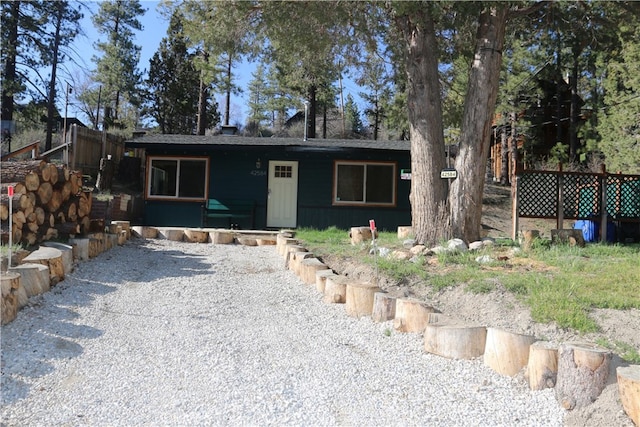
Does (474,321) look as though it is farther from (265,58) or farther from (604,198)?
(265,58)

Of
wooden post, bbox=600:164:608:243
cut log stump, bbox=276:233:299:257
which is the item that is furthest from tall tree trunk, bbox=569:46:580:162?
cut log stump, bbox=276:233:299:257

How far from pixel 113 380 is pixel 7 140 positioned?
18313 millimetres

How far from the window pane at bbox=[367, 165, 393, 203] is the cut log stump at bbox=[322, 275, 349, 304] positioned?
24.3ft

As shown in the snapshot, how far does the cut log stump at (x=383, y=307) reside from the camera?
4.50 meters

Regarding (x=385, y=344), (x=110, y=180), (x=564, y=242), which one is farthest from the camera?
(x=110, y=180)

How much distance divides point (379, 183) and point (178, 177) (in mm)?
5242

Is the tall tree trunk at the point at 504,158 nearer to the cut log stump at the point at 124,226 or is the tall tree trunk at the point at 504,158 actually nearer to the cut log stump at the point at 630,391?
the cut log stump at the point at 124,226

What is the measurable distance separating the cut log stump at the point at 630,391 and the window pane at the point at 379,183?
10015mm

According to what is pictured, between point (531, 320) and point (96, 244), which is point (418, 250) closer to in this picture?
point (531, 320)

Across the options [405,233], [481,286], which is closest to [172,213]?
[405,233]

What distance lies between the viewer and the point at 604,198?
9391 millimetres

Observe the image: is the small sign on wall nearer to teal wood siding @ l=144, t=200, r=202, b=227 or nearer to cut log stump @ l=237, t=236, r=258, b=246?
cut log stump @ l=237, t=236, r=258, b=246

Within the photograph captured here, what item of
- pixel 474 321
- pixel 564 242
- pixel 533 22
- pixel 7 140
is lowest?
pixel 474 321

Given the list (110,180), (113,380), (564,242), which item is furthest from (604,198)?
(110,180)
